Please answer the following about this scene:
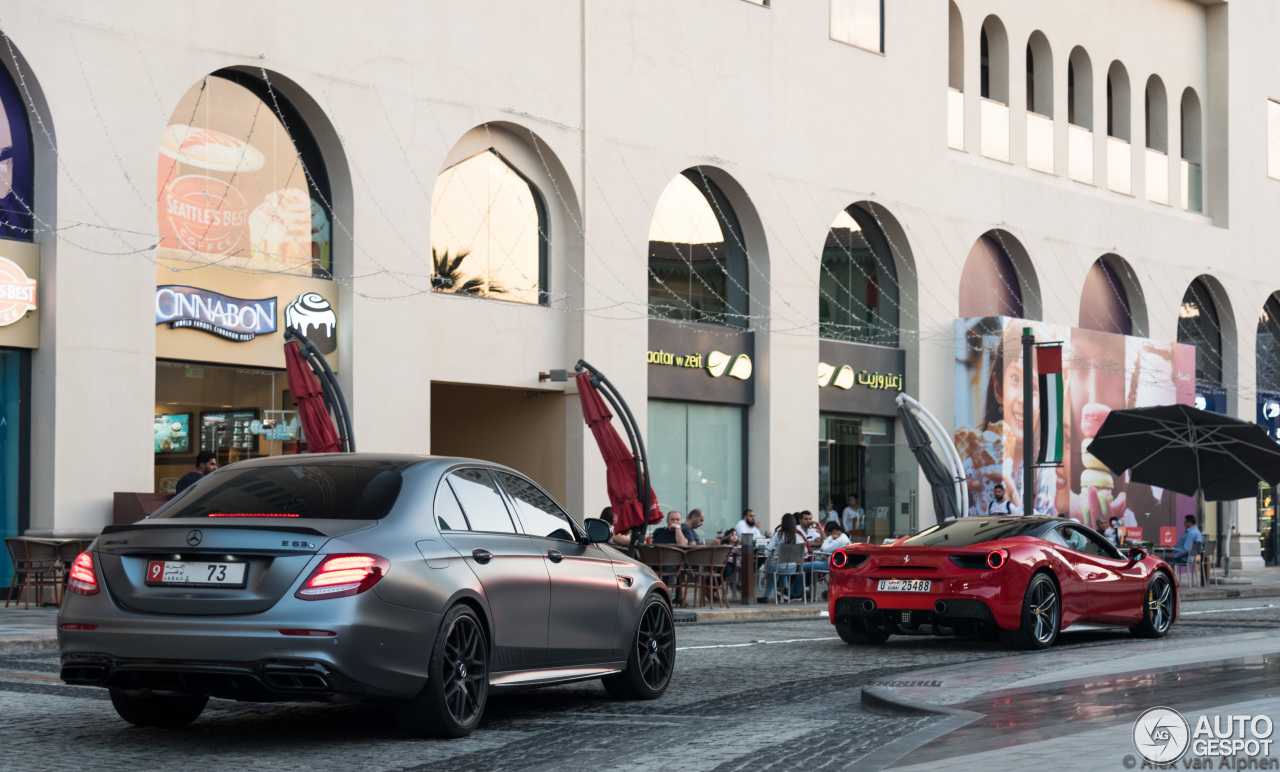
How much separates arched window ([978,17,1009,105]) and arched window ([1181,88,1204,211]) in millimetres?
8865

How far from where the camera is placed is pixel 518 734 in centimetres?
854

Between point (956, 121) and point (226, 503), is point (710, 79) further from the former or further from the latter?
point (226, 503)

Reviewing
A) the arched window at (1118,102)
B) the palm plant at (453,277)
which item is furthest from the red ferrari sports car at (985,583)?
the arched window at (1118,102)

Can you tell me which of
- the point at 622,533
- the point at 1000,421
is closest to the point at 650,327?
the point at 622,533

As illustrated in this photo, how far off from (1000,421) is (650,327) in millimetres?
9425

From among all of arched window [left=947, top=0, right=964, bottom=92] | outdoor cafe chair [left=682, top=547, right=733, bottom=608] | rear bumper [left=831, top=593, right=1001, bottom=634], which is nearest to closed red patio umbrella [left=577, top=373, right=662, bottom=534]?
outdoor cafe chair [left=682, top=547, right=733, bottom=608]

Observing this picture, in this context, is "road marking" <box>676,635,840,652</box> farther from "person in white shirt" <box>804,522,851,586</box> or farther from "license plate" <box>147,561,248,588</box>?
"license plate" <box>147,561,248,588</box>

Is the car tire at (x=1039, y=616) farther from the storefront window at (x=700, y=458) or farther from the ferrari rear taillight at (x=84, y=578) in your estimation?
the storefront window at (x=700, y=458)

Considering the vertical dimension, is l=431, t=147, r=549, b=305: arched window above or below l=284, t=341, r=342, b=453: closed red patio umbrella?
above

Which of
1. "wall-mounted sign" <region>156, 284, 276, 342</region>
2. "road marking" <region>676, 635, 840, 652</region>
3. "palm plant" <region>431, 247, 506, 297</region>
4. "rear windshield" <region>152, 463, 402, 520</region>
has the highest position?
"palm plant" <region>431, 247, 506, 297</region>

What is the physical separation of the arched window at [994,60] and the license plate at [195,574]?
101ft

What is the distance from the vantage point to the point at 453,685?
8180 mm

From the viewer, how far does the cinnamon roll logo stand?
883 inches

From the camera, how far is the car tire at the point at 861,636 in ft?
50.4
